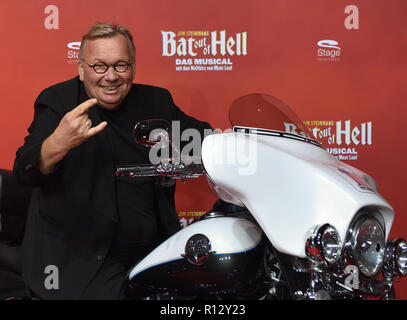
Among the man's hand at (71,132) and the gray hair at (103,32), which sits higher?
the gray hair at (103,32)

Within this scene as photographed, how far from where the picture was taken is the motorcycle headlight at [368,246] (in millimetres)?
1169

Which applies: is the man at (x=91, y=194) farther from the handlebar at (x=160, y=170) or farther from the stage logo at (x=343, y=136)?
the stage logo at (x=343, y=136)

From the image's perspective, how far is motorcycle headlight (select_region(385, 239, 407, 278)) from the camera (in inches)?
51.1

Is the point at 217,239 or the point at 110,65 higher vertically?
the point at 110,65

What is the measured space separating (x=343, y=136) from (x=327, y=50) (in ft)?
2.12

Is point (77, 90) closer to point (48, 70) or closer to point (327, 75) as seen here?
point (48, 70)

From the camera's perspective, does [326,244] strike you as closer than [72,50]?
Yes

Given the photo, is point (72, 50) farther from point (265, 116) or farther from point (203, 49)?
point (265, 116)

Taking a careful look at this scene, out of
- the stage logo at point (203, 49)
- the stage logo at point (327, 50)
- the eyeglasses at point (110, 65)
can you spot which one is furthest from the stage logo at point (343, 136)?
the eyeglasses at point (110, 65)

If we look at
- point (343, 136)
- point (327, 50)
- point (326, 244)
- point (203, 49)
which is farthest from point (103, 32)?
point (343, 136)

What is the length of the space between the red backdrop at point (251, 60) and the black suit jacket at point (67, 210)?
121cm

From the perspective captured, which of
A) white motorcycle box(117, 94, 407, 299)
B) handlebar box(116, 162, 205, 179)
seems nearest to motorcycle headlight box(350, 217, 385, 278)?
white motorcycle box(117, 94, 407, 299)

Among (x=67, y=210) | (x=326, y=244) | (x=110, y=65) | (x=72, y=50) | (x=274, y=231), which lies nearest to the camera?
(x=326, y=244)

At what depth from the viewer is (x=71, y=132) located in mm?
1509
